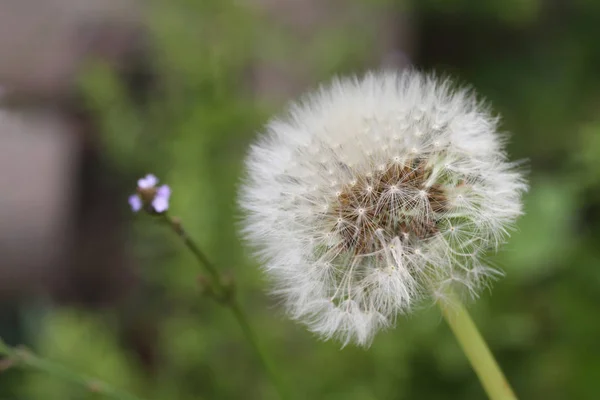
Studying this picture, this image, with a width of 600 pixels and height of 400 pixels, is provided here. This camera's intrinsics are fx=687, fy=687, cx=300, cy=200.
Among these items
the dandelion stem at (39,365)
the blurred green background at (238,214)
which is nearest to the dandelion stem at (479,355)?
the dandelion stem at (39,365)

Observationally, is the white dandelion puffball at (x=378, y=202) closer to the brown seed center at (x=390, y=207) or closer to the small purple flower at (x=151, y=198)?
the brown seed center at (x=390, y=207)

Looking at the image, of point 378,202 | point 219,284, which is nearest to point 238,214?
point 219,284

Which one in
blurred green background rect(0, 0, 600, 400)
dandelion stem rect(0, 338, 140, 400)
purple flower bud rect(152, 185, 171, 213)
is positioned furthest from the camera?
blurred green background rect(0, 0, 600, 400)

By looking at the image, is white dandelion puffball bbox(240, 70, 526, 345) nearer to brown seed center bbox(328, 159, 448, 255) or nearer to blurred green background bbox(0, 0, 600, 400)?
brown seed center bbox(328, 159, 448, 255)

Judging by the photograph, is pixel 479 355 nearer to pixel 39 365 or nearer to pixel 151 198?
pixel 151 198

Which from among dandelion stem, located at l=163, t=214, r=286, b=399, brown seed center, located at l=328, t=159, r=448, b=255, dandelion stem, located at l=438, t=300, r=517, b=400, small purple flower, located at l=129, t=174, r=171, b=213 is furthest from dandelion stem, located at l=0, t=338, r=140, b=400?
dandelion stem, located at l=438, t=300, r=517, b=400
